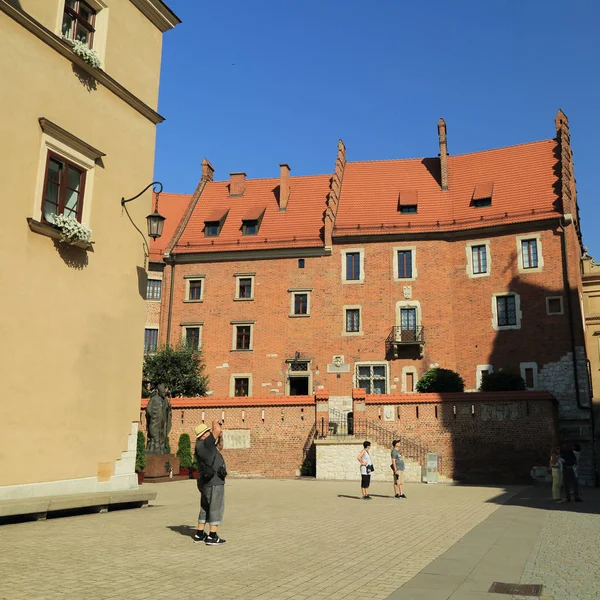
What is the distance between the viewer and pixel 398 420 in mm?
26250

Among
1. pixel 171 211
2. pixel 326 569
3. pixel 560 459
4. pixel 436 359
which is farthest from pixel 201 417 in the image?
pixel 326 569

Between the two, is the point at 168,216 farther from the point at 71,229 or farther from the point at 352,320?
the point at 71,229

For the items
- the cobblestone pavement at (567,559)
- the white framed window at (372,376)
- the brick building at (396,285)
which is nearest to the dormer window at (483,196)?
the brick building at (396,285)

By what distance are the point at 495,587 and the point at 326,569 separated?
6.38 feet

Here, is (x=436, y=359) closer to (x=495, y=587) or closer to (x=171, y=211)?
(x=171, y=211)

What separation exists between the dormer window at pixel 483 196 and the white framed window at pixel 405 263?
4.56m

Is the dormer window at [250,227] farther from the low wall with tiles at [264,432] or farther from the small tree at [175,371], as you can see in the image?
the low wall with tiles at [264,432]

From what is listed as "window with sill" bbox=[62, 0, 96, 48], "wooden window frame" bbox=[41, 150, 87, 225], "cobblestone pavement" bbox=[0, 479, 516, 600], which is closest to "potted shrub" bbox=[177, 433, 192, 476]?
"cobblestone pavement" bbox=[0, 479, 516, 600]

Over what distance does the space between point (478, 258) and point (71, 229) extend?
25995 mm

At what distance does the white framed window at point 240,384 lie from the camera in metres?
34.5

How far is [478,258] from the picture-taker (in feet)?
112

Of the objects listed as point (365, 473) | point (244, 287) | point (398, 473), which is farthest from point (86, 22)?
point (244, 287)

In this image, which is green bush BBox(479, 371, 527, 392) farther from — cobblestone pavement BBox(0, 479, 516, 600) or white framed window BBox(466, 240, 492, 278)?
cobblestone pavement BBox(0, 479, 516, 600)

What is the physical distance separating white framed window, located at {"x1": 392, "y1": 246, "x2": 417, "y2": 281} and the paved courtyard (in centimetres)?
2059
